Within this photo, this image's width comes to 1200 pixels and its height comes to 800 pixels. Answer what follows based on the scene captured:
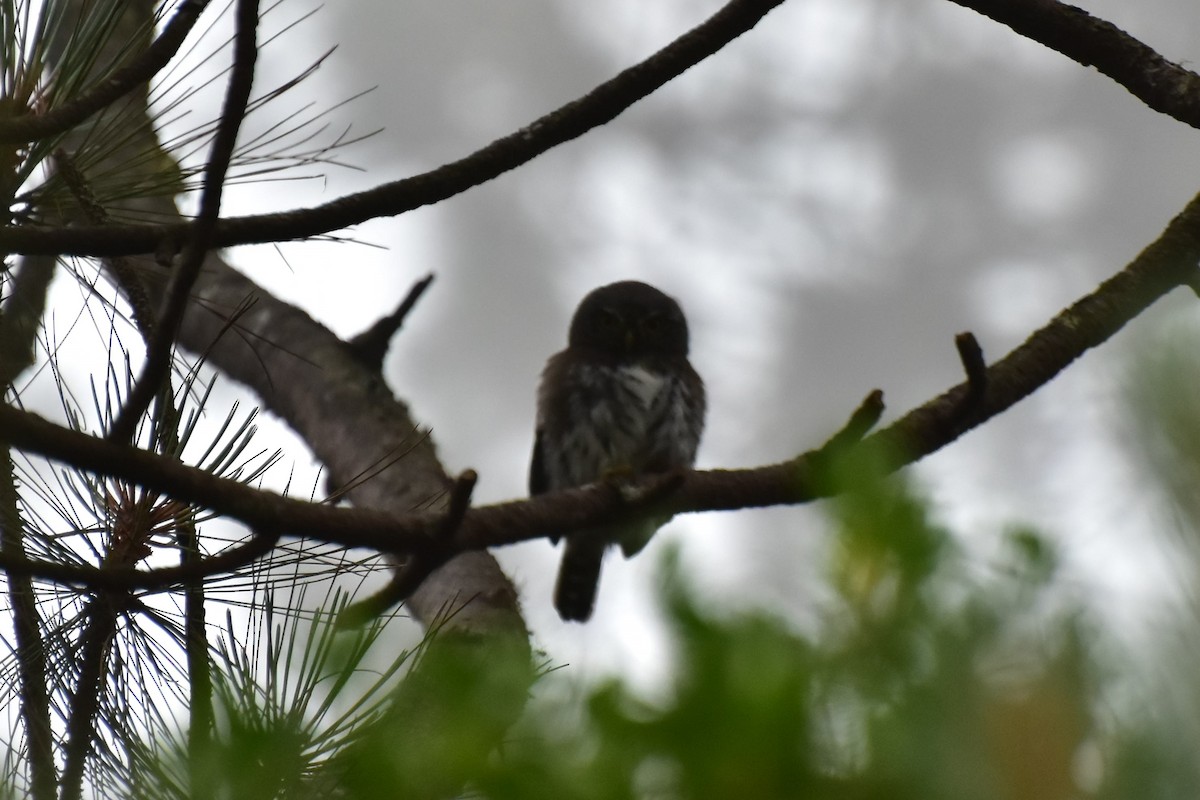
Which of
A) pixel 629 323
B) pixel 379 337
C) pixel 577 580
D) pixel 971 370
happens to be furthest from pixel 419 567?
pixel 577 580

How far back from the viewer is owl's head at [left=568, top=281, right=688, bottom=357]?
17.6ft

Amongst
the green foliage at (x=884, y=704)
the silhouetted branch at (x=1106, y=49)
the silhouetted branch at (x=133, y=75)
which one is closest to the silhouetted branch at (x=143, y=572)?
the silhouetted branch at (x=133, y=75)

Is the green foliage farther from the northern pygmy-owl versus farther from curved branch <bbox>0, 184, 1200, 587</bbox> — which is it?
the northern pygmy-owl

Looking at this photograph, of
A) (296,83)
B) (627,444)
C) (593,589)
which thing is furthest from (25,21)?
(593,589)

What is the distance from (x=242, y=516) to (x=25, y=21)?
4.46ft

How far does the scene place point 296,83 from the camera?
2.52 meters

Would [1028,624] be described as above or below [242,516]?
below

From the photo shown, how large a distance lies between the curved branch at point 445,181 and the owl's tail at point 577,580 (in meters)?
3.61

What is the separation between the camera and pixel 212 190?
169 centimetres

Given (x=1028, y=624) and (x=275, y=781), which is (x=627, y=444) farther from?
(x=1028, y=624)

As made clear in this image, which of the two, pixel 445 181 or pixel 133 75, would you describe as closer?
pixel 133 75

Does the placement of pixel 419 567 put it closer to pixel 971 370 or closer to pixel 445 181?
pixel 445 181

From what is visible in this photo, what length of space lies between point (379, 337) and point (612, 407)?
3.07ft

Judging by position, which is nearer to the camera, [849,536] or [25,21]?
[849,536]
